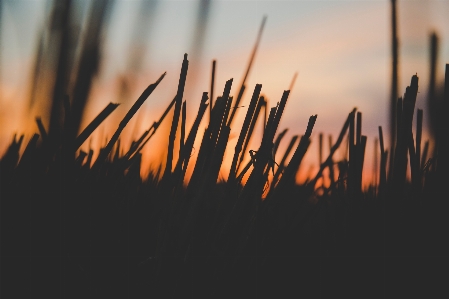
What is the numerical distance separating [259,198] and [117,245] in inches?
5.7

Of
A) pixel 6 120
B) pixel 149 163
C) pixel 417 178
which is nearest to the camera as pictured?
pixel 417 178

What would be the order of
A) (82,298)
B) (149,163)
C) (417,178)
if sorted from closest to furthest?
(82,298), (417,178), (149,163)

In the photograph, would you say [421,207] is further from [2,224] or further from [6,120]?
[6,120]

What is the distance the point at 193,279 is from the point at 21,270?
0.14m

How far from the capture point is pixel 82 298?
43 cm

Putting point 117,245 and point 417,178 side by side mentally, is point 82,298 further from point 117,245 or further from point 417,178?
point 417,178

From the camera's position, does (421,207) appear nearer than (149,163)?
Yes

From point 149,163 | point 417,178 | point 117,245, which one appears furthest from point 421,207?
point 149,163

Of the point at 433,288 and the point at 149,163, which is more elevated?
the point at 149,163

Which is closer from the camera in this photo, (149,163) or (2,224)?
(2,224)

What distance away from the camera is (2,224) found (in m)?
0.45

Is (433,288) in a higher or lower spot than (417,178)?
lower

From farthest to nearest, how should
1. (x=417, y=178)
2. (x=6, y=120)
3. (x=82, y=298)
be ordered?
(x=6, y=120) → (x=417, y=178) → (x=82, y=298)

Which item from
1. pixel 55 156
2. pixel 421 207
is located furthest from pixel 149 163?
pixel 421 207
